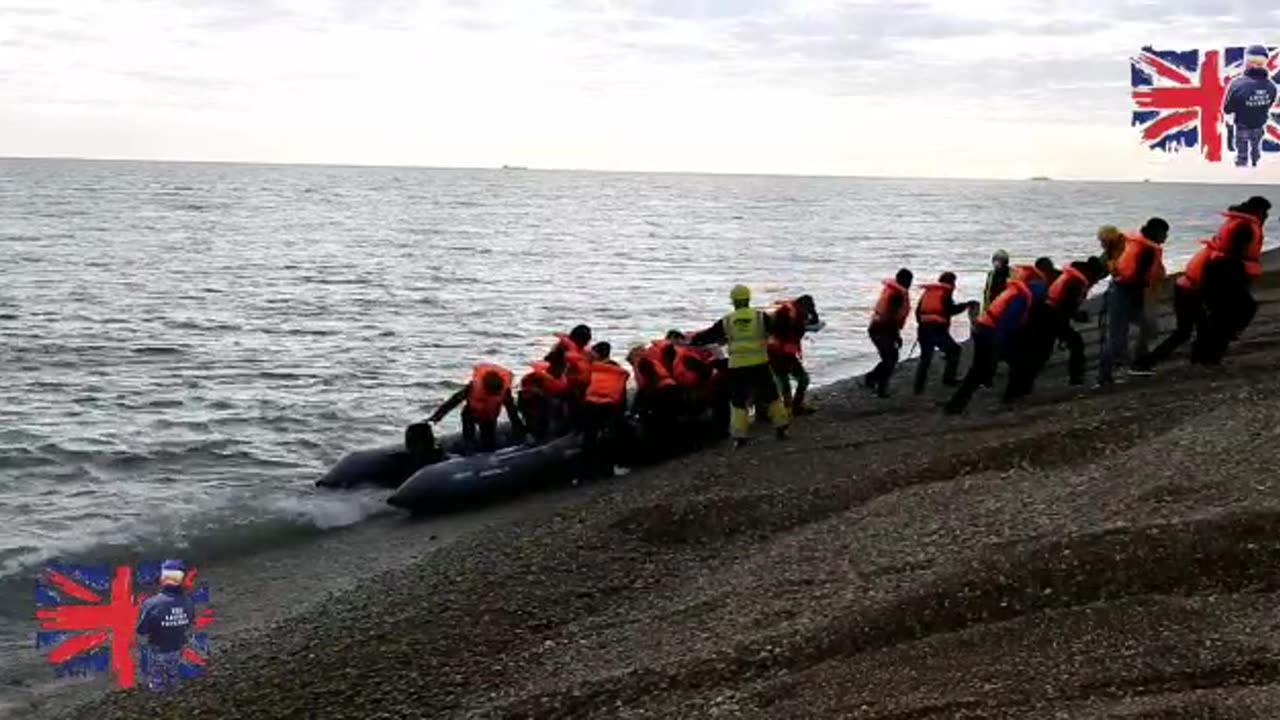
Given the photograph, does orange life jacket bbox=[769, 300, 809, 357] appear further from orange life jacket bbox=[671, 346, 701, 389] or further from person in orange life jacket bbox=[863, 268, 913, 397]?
person in orange life jacket bbox=[863, 268, 913, 397]

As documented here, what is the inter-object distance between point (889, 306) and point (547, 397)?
422cm

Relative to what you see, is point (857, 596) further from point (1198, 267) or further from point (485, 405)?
point (1198, 267)

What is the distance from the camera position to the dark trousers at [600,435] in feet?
45.2

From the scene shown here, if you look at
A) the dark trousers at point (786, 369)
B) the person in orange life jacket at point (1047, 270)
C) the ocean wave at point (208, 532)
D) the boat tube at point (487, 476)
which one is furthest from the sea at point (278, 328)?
the person in orange life jacket at point (1047, 270)

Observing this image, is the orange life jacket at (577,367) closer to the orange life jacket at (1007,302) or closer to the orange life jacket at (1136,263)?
the orange life jacket at (1007,302)

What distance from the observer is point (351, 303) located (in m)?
38.3

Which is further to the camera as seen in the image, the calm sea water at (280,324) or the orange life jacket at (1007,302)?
the calm sea water at (280,324)

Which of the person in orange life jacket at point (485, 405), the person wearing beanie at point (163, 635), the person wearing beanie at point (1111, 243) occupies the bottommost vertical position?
the person wearing beanie at point (163, 635)

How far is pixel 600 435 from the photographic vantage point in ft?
45.5

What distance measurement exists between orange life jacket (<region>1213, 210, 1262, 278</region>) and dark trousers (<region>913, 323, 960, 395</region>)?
351 centimetres

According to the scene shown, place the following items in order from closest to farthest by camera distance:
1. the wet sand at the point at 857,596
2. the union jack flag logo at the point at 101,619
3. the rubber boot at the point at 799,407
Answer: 1. the wet sand at the point at 857,596
2. the union jack flag logo at the point at 101,619
3. the rubber boot at the point at 799,407

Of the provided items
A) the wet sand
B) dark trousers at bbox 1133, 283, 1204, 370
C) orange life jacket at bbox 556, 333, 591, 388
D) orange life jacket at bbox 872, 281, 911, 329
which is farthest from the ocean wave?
dark trousers at bbox 1133, 283, 1204, 370

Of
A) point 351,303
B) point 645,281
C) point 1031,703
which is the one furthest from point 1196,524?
point 645,281

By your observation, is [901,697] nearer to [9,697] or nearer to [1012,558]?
[1012,558]
